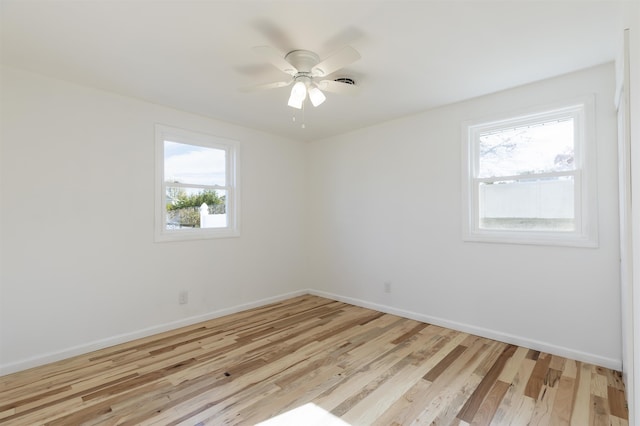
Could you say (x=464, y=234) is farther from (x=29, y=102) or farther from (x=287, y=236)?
(x=29, y=102)

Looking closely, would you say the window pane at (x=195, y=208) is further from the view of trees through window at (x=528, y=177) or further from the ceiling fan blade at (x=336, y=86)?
the view of trees through window at (x=528, y=177)

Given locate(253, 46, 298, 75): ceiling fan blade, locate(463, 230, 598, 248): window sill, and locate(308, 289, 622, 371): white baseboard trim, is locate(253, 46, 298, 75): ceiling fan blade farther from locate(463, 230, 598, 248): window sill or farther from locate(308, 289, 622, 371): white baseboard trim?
locate(308, 289, 622, 371): white baseboard trim

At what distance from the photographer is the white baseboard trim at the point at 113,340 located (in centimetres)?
256

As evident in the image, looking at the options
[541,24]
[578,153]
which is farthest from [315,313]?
[541,24]

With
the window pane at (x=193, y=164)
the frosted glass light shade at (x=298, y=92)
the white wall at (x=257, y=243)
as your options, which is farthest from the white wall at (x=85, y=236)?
the frosted glass light shade at (x=298, y=92)

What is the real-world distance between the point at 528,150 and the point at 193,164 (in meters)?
3.69

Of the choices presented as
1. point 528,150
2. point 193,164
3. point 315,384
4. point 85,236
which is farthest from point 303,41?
point 85,236

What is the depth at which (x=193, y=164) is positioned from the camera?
378 cm

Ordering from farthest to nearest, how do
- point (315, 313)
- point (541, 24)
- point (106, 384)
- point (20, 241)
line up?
point (315, 313) → point (20, 241) → point (106, 384) → point (541, 24)

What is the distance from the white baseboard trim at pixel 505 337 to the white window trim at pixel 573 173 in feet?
3.03

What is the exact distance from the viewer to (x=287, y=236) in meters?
4.77

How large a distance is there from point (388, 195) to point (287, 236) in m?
1.71

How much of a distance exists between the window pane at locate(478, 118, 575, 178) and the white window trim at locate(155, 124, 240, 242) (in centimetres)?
299

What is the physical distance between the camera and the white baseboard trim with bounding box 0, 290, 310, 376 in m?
2.56
